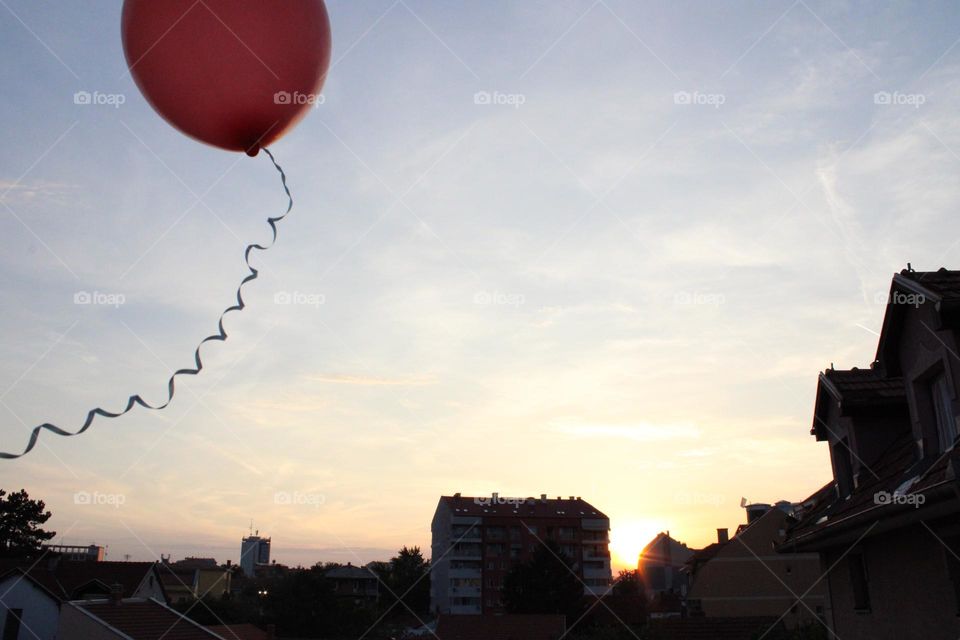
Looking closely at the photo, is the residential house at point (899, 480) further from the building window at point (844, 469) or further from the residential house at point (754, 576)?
the residential house at point (754, 576)

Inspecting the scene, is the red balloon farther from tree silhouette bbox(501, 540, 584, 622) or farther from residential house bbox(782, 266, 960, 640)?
tree silhouette bbox(501, 540, 584, 622)

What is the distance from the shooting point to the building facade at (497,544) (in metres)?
63.8

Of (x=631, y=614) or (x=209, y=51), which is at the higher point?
(x=209, y=51)

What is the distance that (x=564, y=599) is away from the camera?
50000 mm

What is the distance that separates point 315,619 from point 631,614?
24.7 m

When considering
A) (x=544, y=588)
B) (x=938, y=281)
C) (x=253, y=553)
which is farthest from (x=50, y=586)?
(x=253, y=553)

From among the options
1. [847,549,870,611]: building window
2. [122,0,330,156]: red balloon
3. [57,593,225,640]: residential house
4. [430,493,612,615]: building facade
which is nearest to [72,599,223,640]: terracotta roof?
[57,593,225,640]: residential house

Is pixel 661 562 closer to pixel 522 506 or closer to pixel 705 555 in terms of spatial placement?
pixel 522 506

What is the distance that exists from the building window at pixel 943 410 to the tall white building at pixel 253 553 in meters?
127

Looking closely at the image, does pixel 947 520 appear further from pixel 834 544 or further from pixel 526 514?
pixel 526 514

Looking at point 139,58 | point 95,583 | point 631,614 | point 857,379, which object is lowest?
point 631,614

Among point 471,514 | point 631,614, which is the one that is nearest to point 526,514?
point 471,514

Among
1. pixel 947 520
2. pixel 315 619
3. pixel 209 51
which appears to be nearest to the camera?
pixel 209 51

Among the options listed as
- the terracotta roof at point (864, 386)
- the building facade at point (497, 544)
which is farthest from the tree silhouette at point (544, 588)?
the terracotta roof at point (864, 386)
